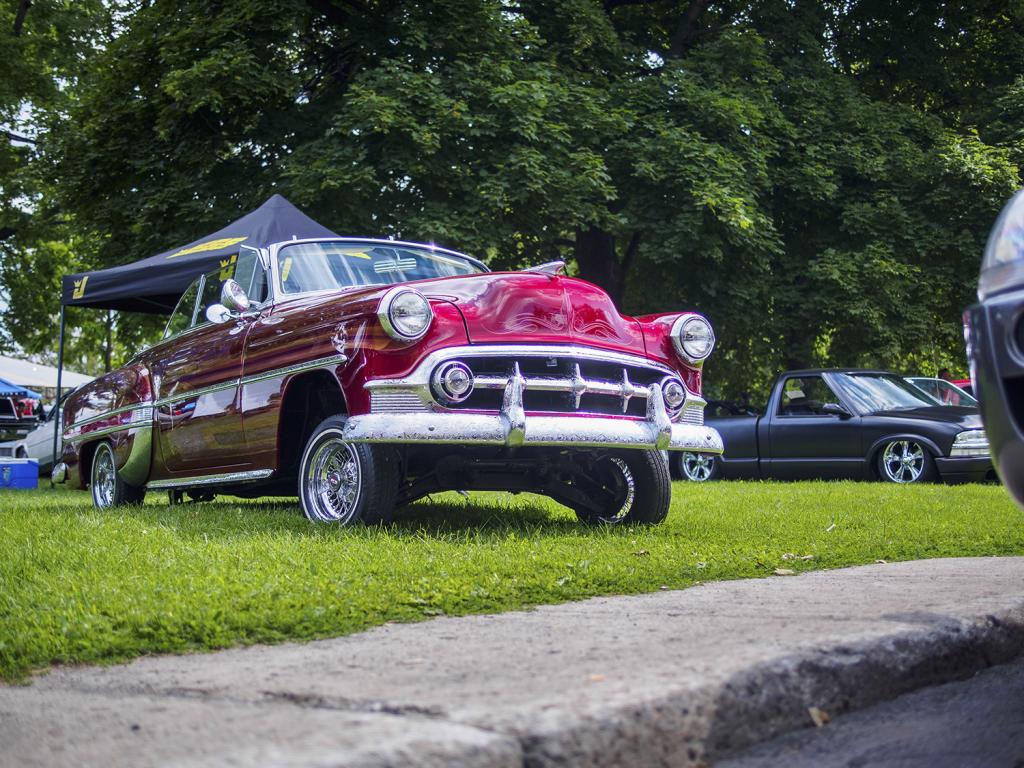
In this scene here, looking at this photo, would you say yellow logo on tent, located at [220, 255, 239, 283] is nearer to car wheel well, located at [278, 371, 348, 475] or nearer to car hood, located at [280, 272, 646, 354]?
car wheel well, located at [278, 371, 348, 475]

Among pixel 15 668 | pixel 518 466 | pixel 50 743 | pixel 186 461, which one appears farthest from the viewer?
pixel 186 461

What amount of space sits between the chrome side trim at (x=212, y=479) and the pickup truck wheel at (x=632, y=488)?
203 centimetres

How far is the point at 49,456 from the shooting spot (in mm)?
17312

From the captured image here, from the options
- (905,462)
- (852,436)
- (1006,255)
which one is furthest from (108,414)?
(905,462)

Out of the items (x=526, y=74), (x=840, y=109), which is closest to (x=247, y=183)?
(x=526, y=74)

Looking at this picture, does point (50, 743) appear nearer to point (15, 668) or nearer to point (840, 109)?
point (15, 668)

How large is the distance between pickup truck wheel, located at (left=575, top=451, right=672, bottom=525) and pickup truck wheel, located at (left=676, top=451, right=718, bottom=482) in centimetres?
767

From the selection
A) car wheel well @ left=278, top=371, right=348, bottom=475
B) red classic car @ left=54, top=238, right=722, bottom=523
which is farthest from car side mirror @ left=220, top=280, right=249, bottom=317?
car wheel well @ left=278, top=371, right=348, bottom=475

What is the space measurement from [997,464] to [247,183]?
14.7m

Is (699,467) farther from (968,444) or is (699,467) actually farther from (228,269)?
(228,269)

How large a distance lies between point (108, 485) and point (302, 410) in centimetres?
310

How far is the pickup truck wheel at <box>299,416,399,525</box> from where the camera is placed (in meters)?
6.07

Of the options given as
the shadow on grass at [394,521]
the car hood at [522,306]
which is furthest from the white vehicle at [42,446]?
the car hood at [522,306]

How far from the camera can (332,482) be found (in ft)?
21.3
